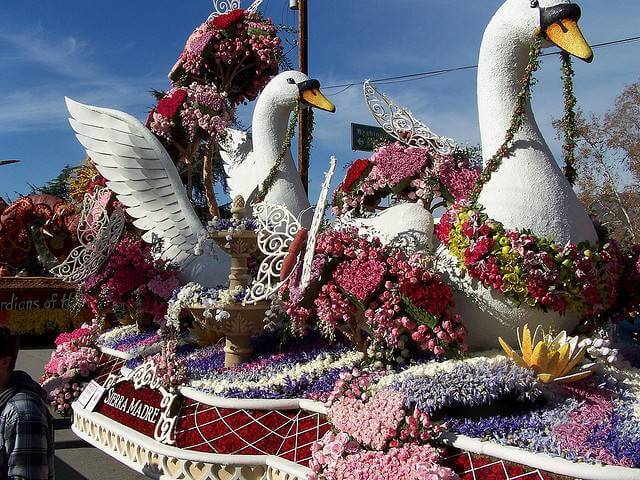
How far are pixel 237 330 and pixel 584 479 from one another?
280 cm

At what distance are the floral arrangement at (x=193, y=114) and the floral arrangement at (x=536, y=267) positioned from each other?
13.9 feet

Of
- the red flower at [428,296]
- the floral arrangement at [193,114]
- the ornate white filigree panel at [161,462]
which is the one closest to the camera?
the red flower at [428,296]

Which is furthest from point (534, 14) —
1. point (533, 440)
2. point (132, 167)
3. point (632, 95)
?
point (632, 95)

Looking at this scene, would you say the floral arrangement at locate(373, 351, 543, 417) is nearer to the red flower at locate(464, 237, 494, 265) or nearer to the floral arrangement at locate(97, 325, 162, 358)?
the red flower at locate(464, 237, 494, 265)

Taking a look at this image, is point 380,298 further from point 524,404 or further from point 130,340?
point 130,340

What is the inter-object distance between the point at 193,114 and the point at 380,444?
16.7ft

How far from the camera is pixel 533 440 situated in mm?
2836

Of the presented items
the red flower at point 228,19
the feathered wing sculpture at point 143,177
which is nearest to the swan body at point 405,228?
the feathered wing sculpture at point 143,177

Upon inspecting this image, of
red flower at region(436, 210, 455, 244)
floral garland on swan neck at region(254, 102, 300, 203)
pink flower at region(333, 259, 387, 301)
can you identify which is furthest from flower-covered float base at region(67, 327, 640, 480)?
floral garland on swan neck at region(254, 102, 300, 203)

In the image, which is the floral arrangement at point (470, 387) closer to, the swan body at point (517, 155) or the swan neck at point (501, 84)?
the swan body at point (517, 155)

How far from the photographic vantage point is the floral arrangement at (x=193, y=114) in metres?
7.18

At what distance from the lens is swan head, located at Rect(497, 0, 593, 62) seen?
12.0 ft

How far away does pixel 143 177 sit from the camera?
19.5 feet

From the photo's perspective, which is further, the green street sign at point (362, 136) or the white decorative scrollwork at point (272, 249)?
the green street sign at point (362, 136)
